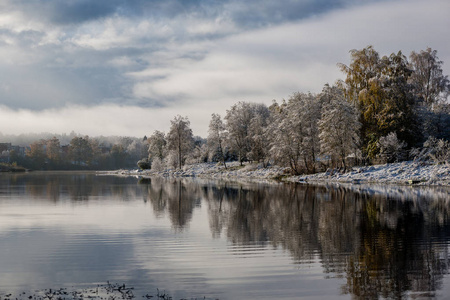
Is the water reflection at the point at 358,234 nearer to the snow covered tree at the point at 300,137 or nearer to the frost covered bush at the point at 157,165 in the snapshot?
the snow covered tree at the point at 300,137

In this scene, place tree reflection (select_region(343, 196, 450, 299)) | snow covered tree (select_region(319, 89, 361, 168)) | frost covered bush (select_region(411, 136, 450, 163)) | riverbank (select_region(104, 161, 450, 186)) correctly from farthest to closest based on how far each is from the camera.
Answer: snow covered tree (select_region(319, 89, 361, 168))
frost covered bush (select_region(411, 136, 450, 163))
riverbank (select_region(104, 161, 450, 186))
tree reflection (select_region(343, 196, 450, 299))

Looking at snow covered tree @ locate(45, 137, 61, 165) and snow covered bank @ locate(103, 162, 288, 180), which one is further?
snow covered tree @ locate(45, 137, 61, 165)

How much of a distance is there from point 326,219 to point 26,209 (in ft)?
55.7

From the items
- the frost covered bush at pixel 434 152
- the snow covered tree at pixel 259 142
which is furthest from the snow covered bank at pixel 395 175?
the snow covered tree at pixel 259 142

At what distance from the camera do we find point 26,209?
23875 millimetres

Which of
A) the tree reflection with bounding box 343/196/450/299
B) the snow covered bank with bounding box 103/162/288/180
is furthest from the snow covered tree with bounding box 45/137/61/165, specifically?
the tree reflection with bounding box 343/196/450/299

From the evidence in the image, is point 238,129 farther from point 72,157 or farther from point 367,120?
point 72,157

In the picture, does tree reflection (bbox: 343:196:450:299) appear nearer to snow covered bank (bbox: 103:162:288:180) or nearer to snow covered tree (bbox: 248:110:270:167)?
snow covered bank (bbox: 103:162:288:180)

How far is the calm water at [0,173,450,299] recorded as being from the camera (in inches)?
361

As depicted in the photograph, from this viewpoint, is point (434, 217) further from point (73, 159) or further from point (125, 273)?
point (73, 159)

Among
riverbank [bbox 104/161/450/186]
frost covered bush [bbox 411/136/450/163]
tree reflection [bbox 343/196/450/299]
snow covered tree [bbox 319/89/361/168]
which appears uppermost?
snow covered tree [bbox 319/89/361/168]

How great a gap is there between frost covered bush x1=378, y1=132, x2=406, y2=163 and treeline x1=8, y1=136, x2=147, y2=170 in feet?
380

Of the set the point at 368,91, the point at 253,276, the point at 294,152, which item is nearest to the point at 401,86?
the point at 368,91

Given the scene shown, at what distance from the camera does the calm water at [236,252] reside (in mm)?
9180
